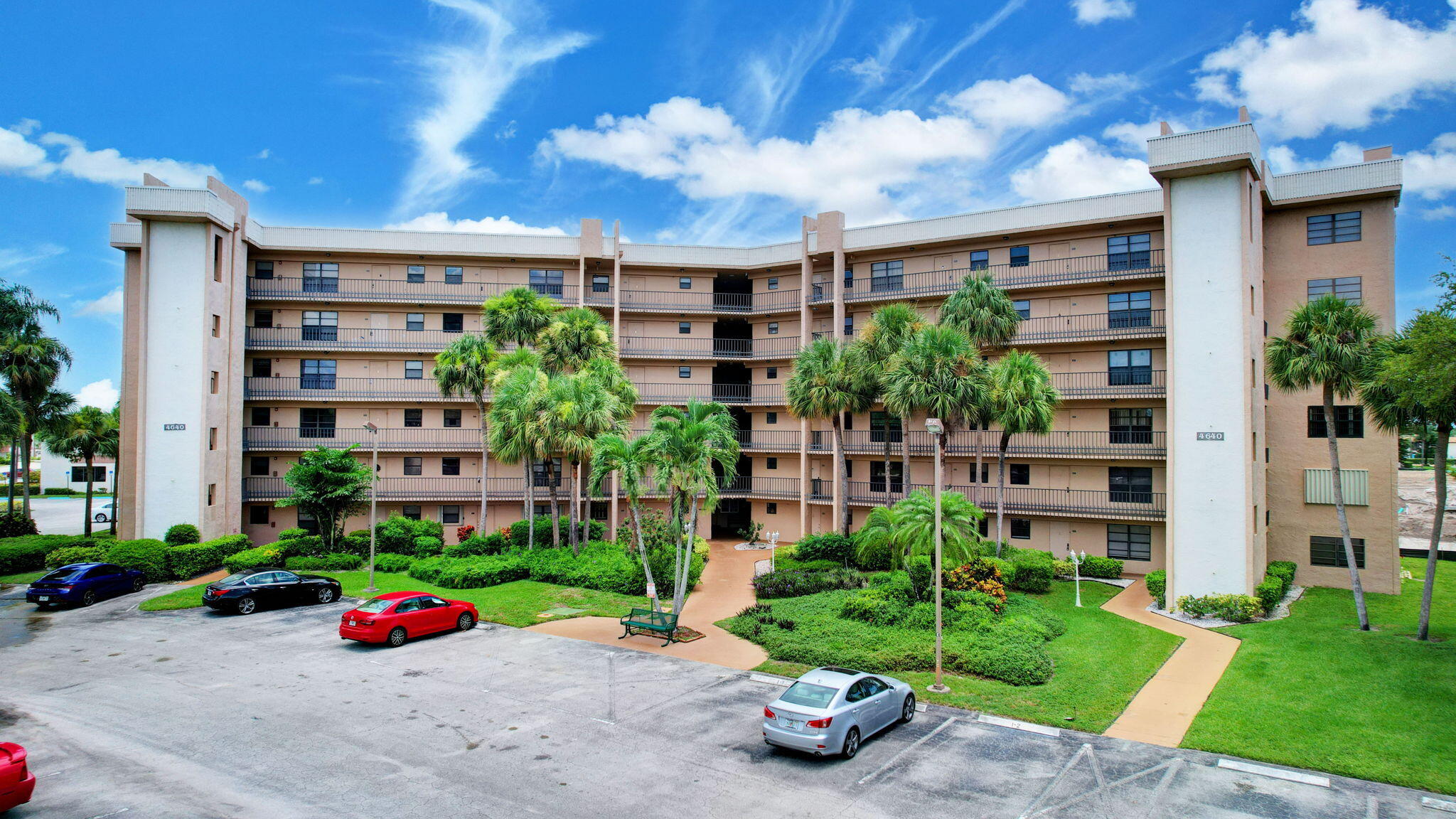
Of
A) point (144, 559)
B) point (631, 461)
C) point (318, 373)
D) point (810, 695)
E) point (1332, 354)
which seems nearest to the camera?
point (810, 695)

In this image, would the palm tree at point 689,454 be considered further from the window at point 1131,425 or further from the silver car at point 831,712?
the window at point 1131,425

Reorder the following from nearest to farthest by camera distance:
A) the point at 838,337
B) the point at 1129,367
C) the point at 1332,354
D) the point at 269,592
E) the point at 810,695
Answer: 1. the point at 810,695
2. the point at 1332,354
3. the point at 269,592
4. the point at 1129,367
5. the point at 838,337

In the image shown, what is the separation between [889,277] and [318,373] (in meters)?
32.6

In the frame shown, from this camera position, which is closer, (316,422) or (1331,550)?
(1331,550)

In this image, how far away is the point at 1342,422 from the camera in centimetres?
3031

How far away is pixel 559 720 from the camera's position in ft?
50.2

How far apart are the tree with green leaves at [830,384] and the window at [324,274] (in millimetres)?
26918

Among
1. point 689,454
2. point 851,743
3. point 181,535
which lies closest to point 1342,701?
point 851,743

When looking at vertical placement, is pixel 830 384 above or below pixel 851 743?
above

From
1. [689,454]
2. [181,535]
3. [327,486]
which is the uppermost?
[689,454]

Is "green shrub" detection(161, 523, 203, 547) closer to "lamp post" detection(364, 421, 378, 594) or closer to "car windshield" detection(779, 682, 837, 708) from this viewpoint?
"lamp post" detection(364, 421, 378, 594)

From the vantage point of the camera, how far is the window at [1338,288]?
3025 centimetres

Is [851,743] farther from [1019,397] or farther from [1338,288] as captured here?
[1338,288]

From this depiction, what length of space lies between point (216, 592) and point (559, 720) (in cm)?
1682
